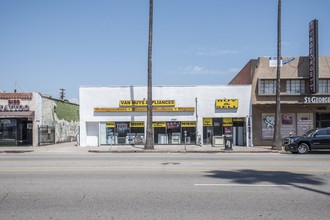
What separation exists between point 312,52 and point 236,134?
27.9 feet

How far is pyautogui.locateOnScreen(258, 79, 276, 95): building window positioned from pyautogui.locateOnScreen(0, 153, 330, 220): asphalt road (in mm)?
17710

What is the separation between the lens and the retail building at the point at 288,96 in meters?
30.5

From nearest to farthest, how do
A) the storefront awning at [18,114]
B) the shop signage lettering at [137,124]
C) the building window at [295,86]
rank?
the building window at [295,86] < the shop signage lettering at [137,124] < the storefront awning at [18,114]

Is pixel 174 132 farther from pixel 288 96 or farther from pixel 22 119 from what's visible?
pixel 22 119

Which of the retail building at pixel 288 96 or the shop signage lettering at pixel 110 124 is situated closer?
the retail building at pixel 288 96

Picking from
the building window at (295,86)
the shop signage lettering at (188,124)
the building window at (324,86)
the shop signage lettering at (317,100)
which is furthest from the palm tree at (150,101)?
the building window at (324,86)

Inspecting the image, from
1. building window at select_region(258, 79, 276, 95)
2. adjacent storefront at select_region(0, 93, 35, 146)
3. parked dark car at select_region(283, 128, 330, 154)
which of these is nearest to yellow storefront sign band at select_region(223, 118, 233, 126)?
building window at select_region(258, 79, 276, 95)

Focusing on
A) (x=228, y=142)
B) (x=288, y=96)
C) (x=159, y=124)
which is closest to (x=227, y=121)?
(x=228, y=142)

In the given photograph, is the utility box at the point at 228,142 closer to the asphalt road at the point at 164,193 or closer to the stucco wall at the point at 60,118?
the asphalt road at the point at 164,193

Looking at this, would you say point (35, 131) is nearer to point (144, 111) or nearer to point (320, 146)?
point (144, 111)

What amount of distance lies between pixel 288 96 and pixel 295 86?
0.96 m

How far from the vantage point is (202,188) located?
9930 mm

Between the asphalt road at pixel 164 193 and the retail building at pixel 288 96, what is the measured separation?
17374mm

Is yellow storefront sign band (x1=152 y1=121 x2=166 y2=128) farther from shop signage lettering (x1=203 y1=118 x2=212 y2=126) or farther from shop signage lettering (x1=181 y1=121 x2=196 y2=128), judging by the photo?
shop signage lettering (x1=203 y1=118 x2=212 y2=126)
